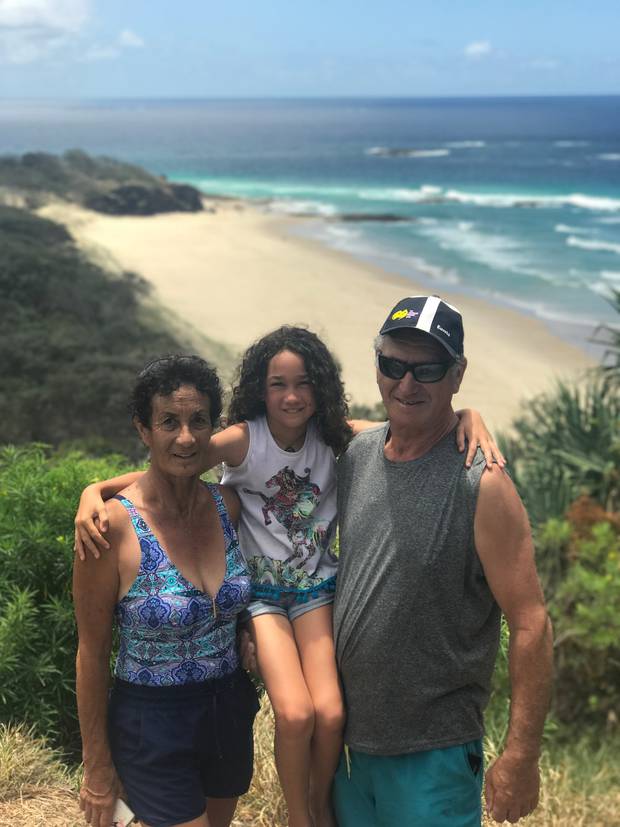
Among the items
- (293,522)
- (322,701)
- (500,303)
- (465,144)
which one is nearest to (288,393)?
(293,522)

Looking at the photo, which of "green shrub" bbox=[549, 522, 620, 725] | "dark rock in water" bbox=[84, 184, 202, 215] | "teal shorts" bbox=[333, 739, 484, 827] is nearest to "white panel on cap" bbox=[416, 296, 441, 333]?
"teal shorts" bbox=[333, 739, 484, 827]

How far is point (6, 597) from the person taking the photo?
461 cm

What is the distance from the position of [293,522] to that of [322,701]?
0.64 meters

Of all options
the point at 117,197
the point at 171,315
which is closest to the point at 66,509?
the point at 171,315

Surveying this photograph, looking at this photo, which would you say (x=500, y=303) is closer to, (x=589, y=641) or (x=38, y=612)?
(x=589, y=641)

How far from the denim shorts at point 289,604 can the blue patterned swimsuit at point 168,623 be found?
172 mm

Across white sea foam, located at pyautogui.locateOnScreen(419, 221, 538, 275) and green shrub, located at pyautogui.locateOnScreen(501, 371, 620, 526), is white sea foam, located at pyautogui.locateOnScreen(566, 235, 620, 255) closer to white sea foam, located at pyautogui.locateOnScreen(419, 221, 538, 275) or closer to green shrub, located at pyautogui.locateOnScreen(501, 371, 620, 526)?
white sea foam, located at pyautogui.locateOnScreen(419, 221, 538, 275)

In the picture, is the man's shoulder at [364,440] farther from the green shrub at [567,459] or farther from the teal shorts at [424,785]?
the green shrub at [567,459]

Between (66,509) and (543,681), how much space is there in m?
2.46

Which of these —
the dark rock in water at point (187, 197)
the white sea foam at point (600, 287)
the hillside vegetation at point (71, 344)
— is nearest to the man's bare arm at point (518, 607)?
the hillside vegetation at point (71, 344)

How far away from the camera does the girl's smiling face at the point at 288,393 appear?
12.0 feet

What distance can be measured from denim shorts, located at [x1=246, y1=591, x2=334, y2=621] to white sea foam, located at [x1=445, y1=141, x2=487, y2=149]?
120041mm

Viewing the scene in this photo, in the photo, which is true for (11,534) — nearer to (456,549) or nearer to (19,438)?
(456,549)

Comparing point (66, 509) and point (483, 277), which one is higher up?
point (66, 509)
